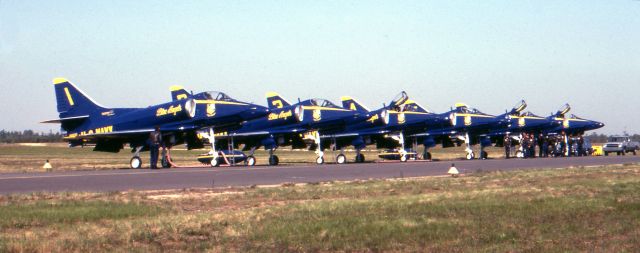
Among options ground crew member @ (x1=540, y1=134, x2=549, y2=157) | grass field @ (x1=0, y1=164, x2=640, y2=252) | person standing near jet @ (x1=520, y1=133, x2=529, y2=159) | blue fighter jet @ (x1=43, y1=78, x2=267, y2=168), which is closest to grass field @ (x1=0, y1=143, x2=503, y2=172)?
blue fighter jet @ (x1=43, y1=78, x2=267, y2=168)

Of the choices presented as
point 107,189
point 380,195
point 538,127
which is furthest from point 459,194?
point 538,127

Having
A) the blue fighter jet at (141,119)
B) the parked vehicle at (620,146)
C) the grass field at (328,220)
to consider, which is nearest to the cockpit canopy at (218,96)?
the blue fighter jet at (141,119)

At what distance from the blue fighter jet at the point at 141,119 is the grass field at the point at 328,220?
16.7m

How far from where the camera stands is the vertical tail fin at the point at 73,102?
3456 cm

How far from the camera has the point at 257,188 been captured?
1780 centimetres

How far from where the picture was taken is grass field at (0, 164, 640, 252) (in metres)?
9.27

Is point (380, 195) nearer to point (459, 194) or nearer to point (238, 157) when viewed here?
point (459, 194)

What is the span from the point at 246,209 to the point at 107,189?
607 centimetres

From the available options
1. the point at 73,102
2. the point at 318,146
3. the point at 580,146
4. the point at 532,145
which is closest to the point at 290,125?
the point at 318,146

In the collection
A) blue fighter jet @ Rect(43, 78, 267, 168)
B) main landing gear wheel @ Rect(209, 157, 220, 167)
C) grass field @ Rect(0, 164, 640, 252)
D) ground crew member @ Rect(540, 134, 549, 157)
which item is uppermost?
blue fighter jet @ Rect(43, 78, 267, 168)

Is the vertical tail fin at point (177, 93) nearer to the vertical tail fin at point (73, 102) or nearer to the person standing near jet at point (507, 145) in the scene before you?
the vertical tail fin at point (73, 102)

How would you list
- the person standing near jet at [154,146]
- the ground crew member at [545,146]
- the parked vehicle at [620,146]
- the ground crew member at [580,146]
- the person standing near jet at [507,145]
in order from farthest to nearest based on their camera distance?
the parked vehicle at [620,146] < the ground crew member at [580,146] < the ground crew member at [545,146] < the person standing near jet at [507,145] < the person standing near jet at [154,146]

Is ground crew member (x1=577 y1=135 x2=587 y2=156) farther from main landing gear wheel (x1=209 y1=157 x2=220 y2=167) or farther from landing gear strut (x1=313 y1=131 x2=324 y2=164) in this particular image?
main landing gear wheel (x1=209 y1=157 x2=220 y2=167)

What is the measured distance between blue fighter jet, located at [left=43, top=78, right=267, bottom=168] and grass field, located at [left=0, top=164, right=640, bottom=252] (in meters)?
16.7
